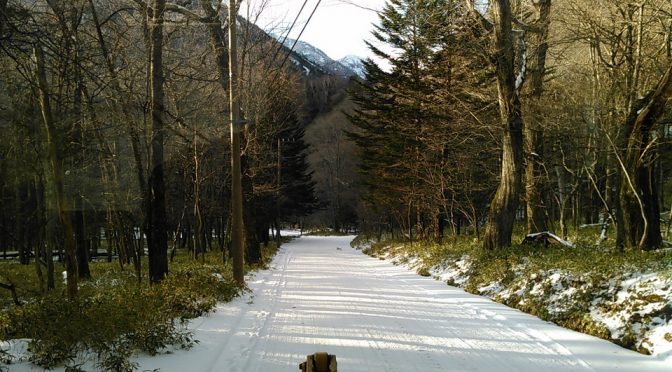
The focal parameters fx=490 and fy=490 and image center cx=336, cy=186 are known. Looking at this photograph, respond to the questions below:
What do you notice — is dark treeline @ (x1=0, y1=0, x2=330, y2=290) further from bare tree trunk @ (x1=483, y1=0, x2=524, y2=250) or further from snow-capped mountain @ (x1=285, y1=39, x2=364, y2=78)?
bare tree trunk @ (x1=483, y1=0, x2=524, y2=250)

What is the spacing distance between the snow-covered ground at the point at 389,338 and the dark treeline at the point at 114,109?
3923mm

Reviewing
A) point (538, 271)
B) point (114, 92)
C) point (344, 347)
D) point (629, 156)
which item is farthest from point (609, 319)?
point (114, 92)

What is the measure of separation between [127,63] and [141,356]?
936 centimetres

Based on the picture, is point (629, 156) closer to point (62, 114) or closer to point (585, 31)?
point (585, 31)

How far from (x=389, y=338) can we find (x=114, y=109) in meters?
9.62

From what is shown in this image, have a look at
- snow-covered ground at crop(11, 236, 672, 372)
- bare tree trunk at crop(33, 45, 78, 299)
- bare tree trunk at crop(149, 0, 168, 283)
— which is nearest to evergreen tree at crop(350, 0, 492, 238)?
bare tree trunk at crop(149, 0, 168, 283)

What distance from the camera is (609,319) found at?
6.91 metres

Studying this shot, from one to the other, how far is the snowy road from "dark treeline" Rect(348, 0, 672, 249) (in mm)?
4586

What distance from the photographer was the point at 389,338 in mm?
7051

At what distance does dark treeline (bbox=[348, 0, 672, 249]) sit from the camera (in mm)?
11062

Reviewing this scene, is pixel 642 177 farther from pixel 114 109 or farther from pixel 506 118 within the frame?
pixel 114 109

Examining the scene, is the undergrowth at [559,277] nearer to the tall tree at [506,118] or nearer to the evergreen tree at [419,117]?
the tall tree at [506,118]

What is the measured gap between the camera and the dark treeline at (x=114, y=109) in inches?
360

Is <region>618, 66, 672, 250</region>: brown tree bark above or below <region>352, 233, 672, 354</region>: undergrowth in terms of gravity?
above
